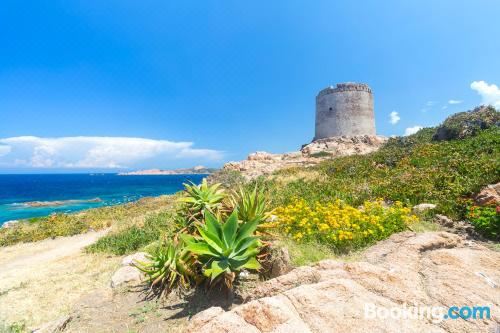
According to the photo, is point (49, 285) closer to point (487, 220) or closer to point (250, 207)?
point (250, 207)

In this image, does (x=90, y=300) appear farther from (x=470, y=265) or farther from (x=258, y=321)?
(x=470, y=265)

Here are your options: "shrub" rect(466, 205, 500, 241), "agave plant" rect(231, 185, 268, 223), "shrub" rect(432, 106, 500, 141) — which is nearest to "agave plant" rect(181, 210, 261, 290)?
"agave plant" rect(231, 185, 268, 223)

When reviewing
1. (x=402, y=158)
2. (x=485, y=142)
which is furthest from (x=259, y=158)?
(x=485, y=142)

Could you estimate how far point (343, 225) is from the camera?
587 centimetres

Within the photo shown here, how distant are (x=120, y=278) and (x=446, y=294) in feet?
18.2

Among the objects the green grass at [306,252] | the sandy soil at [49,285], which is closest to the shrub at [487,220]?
the green grass at [306,252]

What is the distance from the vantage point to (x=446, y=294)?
3014mm

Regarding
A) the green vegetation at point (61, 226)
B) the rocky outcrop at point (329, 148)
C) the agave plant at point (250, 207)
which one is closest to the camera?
the agave plant at point (250, 207)

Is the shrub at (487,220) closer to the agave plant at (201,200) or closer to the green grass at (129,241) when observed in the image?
the agave plant at (201,200)

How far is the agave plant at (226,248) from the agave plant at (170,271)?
463mm

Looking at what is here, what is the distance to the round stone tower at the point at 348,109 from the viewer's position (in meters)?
44.9

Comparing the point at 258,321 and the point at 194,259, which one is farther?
the point at 194,259

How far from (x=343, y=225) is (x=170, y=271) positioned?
3661 mm

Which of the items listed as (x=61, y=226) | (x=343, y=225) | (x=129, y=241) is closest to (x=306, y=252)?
(x=343, y=225)
